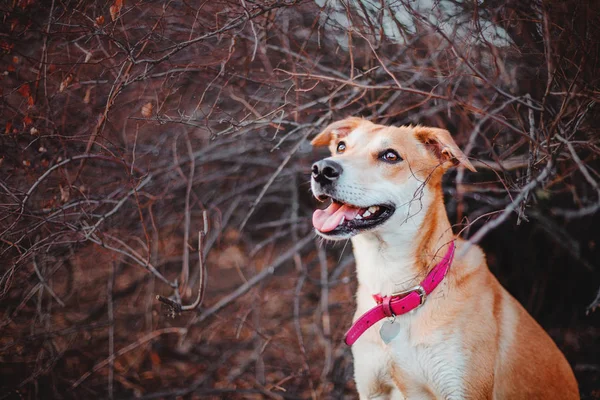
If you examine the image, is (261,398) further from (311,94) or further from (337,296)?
(311,94)

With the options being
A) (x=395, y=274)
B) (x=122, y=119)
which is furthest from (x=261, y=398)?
(x=122, y=119)

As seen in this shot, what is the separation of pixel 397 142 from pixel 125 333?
334 centimetres

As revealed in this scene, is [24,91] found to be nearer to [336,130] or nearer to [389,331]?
[336,130]

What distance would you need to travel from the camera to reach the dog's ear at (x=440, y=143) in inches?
97.0

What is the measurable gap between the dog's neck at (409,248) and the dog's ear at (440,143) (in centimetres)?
27

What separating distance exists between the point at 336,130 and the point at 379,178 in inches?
29.7

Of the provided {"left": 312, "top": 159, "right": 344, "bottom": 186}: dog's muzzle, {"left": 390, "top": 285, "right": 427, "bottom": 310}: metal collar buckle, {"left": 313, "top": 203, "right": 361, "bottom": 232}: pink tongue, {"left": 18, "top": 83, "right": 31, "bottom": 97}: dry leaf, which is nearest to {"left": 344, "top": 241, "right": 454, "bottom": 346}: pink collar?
{"left": 390, "top": 285, "right": 427, "bottom": 310}: metal collar buckle

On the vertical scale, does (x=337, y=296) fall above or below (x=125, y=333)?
above

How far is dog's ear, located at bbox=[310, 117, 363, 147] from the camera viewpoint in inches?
115

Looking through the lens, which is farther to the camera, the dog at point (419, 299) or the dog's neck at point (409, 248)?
the dog's neck at point (409, 248)

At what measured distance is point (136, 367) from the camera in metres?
4.29

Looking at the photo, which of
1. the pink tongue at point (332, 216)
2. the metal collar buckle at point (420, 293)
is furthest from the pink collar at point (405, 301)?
the pink tongue at point (332, 216)

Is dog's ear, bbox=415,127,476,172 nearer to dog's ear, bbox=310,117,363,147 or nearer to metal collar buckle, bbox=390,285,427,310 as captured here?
dog's ear, bbox=310,117,363,147

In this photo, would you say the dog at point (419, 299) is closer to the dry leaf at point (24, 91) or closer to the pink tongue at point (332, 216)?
the pink tongue at point (332, 216)
